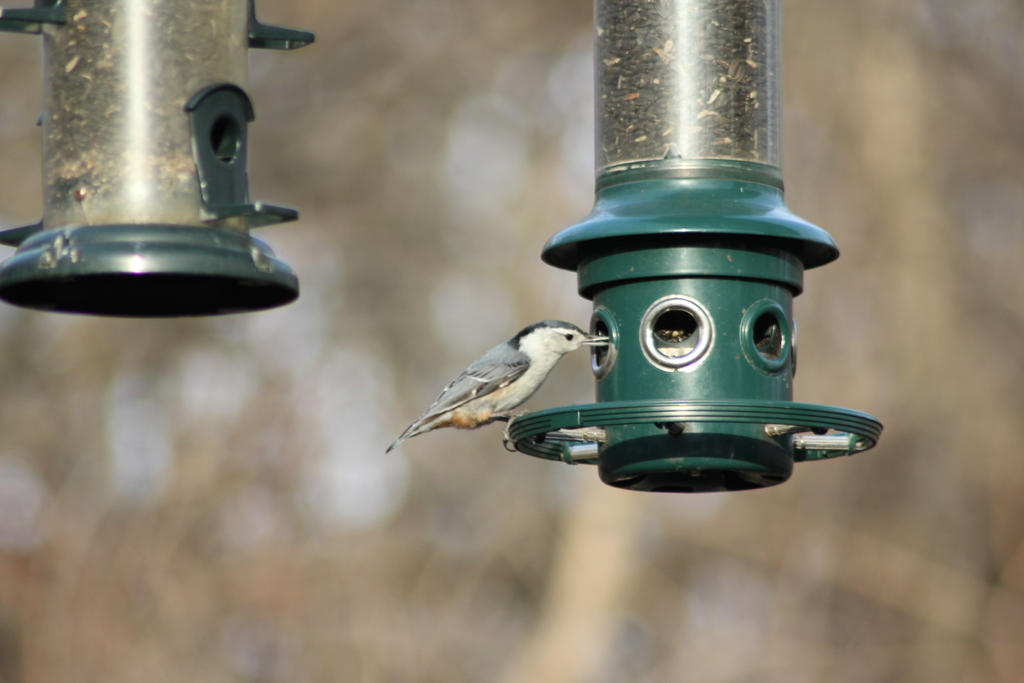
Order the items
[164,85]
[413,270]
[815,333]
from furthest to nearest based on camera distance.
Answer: [413,270]
[815,333]
[164,85]

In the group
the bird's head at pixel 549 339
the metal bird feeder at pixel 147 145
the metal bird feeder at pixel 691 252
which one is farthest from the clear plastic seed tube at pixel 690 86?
the metal bird feeder at pixel 147 145

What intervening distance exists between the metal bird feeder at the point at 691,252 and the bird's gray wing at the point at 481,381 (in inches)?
51.0

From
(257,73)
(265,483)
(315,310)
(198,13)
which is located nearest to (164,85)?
(198,13)

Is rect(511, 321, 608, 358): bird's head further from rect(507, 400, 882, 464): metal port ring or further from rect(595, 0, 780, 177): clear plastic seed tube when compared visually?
rect(507, 400, 882, 464): metal port ring

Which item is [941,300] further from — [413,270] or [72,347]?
[72,347]

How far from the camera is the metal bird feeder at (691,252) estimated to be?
7.06m

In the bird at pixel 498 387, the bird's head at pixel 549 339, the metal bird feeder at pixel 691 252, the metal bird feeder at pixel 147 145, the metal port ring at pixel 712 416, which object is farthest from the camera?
the bird at pixel 498 387

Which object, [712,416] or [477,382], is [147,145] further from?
[477,382]

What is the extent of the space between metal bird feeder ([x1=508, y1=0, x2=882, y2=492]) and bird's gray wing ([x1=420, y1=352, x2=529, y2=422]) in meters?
1.30

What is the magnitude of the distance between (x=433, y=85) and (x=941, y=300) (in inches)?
227

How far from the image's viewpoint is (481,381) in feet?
29.3

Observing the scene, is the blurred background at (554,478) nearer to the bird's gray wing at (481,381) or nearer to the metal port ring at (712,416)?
the bird's gray wing at (481,381)

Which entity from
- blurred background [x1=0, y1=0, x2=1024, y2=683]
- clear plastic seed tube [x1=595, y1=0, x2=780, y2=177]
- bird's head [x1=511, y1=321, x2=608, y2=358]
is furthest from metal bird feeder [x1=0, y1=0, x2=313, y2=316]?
blurred background [x1=0, y1=0, x2=1024, y2=683]

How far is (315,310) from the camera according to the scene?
54.1ft
